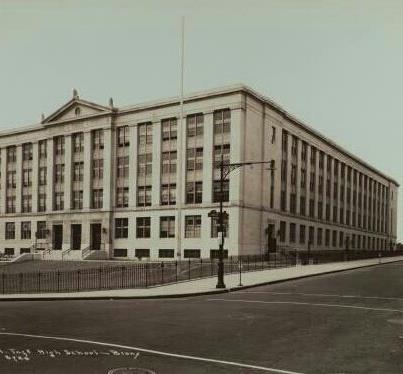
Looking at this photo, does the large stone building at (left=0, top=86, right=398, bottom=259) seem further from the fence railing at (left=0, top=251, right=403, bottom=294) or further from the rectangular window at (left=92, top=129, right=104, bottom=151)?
the fence railing at (left=0, top=251, right=403, bottom=294)

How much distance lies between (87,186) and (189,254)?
1828cm

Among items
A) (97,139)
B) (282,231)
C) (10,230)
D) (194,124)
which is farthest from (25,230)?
(282,231)

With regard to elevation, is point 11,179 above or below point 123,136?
below

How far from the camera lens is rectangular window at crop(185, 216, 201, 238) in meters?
60.8

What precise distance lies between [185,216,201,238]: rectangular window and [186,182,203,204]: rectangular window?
1867mm

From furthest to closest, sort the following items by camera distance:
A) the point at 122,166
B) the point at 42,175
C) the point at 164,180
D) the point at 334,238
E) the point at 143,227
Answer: the point at 334,238
the point at 42,175
the point at 122,166
the point at 143,227
the point at 164,180

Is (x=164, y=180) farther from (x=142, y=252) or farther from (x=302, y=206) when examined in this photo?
(x=302, y=206)

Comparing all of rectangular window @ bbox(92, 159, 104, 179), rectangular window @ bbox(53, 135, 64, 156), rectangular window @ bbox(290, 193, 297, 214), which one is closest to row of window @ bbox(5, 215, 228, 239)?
rectangular window @ bbox(92, 159, 104, 179)

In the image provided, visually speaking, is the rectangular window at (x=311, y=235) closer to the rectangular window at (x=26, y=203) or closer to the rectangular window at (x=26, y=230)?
the rectangular window at (x=26, y=230)

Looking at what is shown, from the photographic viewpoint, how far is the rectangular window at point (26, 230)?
253 ft

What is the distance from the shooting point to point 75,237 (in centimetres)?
7200

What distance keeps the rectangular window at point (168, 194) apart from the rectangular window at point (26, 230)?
937 inches

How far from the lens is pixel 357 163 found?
9800cm

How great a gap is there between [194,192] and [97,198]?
15087 millimetres
